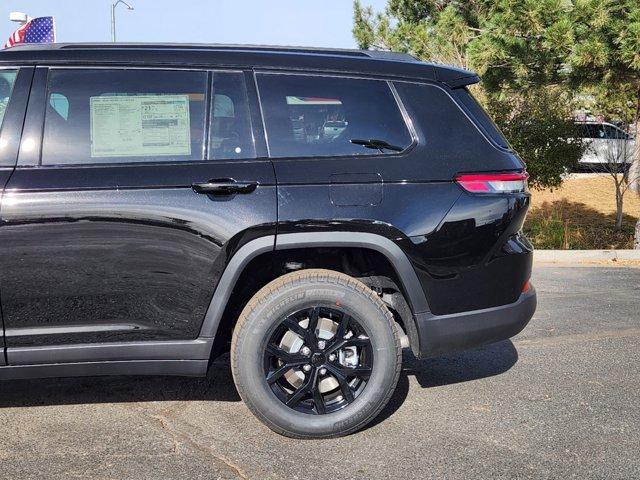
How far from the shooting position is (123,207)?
3.20 metres

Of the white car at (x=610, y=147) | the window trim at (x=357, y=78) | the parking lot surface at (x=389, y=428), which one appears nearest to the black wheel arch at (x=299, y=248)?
the window trim at (x=357, y=78)

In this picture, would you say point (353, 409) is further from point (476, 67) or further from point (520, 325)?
point (476, 67)

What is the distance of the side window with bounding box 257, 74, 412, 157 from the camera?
11.3 ft

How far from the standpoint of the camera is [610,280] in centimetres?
802

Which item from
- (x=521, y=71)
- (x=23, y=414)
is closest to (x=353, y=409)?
(x=23, y=414)

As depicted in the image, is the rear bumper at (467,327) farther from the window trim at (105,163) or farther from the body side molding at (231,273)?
the window trim at (105,163)

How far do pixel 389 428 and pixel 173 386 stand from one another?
1.39 m

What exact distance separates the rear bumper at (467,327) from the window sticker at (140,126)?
1.47m

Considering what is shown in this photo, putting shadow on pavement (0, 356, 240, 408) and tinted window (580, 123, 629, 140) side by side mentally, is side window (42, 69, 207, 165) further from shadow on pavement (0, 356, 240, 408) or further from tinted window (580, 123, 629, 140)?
tinted window (580, 123, 629, 140)

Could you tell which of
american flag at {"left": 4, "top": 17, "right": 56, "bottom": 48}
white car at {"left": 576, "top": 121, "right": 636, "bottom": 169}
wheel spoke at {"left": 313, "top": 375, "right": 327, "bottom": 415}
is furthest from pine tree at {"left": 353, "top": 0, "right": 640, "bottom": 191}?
wheel spoke at {"left": 313, "top": 375, "right": 327, "bottom": 415}

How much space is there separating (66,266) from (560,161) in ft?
40.2

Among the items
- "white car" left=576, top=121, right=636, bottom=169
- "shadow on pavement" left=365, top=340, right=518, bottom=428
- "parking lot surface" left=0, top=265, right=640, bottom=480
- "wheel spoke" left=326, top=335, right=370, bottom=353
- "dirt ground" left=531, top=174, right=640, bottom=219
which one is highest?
"wheel spoke" left=326, top=335, right=370, bottom=353

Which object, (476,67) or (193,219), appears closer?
(193,219)

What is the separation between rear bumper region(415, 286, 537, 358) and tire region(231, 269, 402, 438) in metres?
0.16
